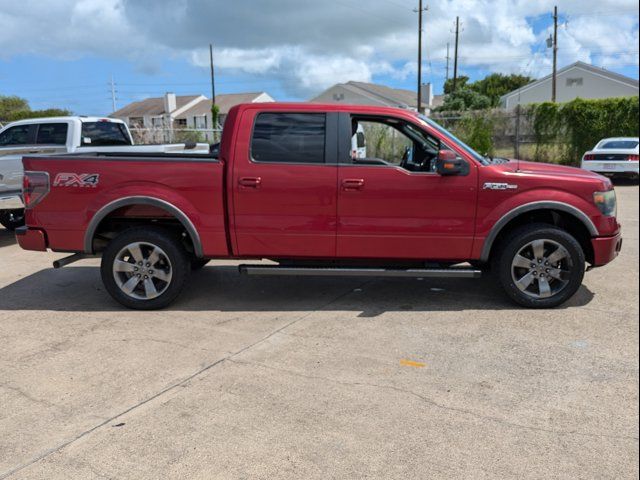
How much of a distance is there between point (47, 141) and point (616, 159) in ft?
50.1

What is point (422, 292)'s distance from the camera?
575cm

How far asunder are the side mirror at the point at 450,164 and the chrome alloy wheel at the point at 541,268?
0.96 meters

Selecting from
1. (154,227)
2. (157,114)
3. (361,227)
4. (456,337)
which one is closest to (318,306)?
(361,227)

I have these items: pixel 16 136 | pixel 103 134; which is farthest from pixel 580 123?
pixel 16 136

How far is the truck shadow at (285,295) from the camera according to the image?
5305 mm

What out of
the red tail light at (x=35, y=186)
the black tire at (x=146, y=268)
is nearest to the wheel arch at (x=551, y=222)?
the black tire at (x=146, y=268)

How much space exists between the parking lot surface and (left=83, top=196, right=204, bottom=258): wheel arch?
707 mm

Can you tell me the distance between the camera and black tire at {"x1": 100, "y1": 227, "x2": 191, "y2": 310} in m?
5.10

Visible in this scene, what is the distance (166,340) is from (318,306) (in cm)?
154

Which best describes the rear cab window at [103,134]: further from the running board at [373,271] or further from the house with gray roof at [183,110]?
the house with gray roof at [183,110]

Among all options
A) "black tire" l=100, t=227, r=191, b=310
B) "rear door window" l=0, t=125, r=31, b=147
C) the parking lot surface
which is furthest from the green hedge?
"black tire" l=100, t=227, r=191, b=310

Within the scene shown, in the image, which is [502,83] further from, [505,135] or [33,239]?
[33,239]

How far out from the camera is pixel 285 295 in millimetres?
5703

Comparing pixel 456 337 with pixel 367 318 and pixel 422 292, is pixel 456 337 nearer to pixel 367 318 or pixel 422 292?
pixel 367 318
